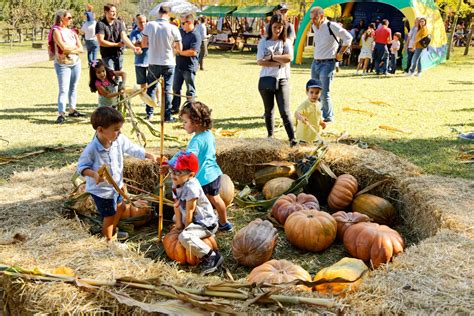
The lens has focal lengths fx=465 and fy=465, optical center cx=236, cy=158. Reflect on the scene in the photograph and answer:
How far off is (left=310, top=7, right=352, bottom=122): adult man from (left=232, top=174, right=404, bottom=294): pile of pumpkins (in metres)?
4.38

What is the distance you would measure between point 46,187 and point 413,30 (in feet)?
54.4

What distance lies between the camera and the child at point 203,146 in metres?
4.73

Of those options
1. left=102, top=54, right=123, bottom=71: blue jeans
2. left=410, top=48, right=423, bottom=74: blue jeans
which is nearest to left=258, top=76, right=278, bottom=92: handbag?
left=102, top=54, right=123, bottom=71: blue jeans

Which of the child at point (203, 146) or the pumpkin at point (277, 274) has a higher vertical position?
the child at point (203, 146)

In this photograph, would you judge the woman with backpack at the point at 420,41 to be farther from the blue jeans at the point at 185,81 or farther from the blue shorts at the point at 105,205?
the blue shorts at the point at 105,205

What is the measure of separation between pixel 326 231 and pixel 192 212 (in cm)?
131

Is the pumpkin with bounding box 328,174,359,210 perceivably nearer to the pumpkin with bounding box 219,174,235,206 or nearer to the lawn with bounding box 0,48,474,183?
the pumpkin with bounding box 219,174,235,206

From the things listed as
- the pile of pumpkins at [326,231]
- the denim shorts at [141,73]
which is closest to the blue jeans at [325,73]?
the denim shorts at [141,73]

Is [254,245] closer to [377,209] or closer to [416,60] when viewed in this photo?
[377,209]

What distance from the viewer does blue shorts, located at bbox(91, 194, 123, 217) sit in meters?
4.32

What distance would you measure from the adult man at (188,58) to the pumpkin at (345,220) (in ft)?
18.0

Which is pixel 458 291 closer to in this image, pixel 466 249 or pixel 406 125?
pixel 466 249

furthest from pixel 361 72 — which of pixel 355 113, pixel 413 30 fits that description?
pixel 355 113

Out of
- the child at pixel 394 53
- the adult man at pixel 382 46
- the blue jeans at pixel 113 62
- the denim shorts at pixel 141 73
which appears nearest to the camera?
the blue jeans at pixel 113 62
